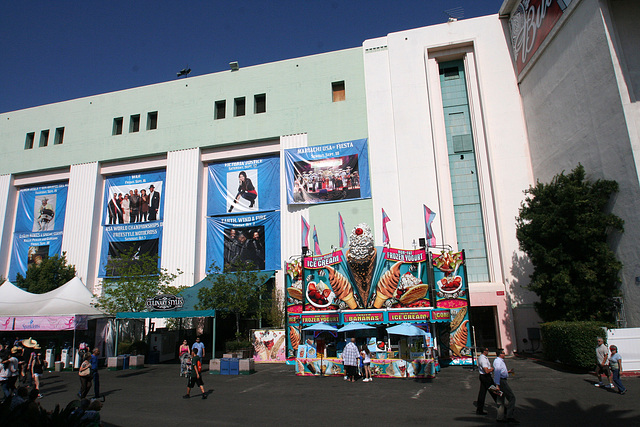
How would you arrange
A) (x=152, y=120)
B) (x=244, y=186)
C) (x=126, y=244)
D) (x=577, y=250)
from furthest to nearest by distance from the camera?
1. (x=152, y=120)
2. (x=126, y=244)
3. (x=244, y=186)
4. (x=577, y=250)

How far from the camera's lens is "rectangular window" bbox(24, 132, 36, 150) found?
41.0 meters

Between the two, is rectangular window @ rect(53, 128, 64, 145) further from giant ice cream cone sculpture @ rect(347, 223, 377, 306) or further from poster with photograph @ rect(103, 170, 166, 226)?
giant ice cream cone sculpture @ rect(347, 223, 377, 306)

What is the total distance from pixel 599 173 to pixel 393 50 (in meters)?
17.6

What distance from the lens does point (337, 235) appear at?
1225 inches

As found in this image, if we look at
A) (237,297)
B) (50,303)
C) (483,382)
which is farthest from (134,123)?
(483,382)

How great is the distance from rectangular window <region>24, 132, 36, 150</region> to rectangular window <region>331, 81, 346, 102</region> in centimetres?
2942

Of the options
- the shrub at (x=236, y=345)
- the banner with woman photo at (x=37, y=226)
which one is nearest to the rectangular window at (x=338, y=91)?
the shrub at (x=236, y=345)

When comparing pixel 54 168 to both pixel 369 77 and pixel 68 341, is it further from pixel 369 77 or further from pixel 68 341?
pixel 369 77

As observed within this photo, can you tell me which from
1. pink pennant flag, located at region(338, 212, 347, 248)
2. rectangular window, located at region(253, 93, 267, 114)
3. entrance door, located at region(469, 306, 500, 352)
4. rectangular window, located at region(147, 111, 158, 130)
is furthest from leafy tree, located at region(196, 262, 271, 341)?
rectangular window, located at region(147, 111, 158, 130)

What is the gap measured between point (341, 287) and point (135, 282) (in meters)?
15.0

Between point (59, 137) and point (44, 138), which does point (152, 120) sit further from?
point (44, 138)

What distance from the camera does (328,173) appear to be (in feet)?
106

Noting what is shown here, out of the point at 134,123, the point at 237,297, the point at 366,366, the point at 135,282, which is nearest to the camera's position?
the point at 366,366

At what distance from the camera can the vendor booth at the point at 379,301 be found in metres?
21.7
